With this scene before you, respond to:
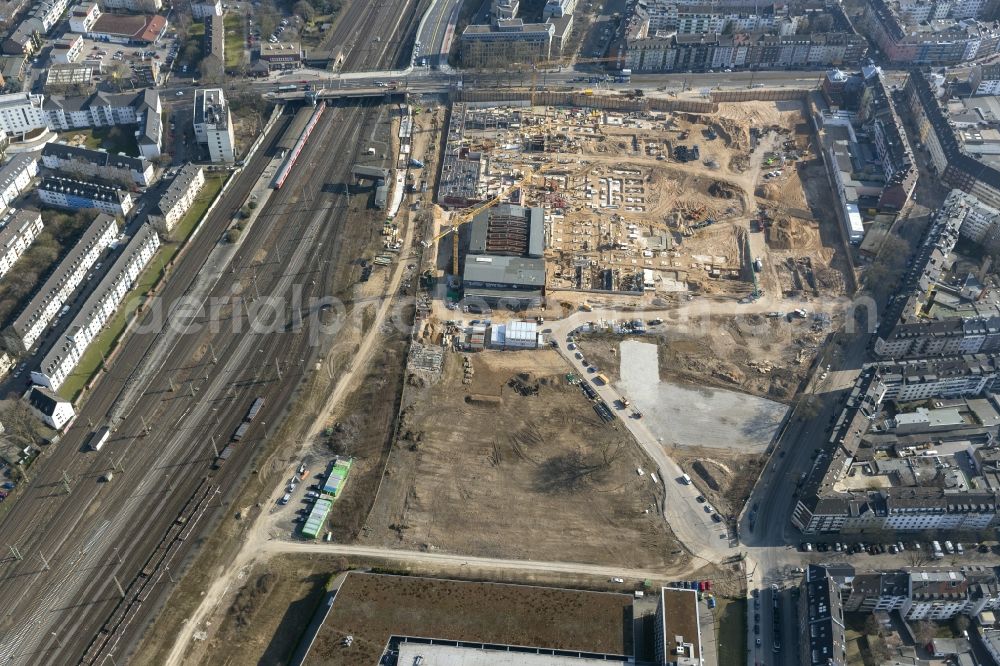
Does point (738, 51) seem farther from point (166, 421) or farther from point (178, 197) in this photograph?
point (166, 421)

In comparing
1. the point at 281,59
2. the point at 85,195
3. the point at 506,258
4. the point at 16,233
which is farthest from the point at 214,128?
the point at 506,258

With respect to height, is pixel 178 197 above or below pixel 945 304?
above

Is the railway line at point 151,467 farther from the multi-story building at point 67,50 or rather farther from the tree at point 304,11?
the tree at point 304,11

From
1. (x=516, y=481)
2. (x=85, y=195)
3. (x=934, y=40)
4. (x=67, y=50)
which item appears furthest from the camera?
(x=934, y=40)

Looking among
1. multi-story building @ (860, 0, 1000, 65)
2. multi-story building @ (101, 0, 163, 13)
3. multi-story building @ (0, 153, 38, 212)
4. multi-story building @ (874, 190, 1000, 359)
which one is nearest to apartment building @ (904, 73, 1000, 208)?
multi-story building @ (874, 190, 1000, 359)

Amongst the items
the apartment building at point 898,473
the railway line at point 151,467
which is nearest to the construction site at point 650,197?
the apartment building at point 898,473

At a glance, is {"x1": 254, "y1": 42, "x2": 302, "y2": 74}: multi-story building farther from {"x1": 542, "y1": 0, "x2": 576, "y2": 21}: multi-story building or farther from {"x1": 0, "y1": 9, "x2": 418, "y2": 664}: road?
{"x1": 542, "y1": 0, "x2": 576, "y2": 21}: multi-story building

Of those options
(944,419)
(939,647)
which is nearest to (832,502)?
(939,647)

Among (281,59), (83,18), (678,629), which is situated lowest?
(678,629)
